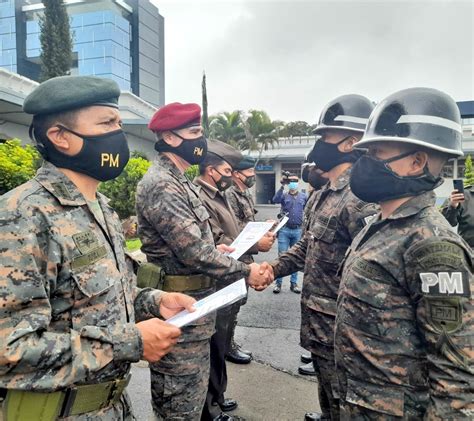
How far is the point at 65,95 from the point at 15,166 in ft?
21.4

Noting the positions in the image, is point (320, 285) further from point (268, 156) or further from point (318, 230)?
point (268, 156)

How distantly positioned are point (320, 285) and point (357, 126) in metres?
1.10

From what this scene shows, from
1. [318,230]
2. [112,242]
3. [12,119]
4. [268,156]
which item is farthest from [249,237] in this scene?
[268,156]

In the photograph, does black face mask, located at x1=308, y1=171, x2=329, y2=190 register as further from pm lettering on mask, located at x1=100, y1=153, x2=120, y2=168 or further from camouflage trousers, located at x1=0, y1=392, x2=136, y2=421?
camouflage trousers, located at x1=0, y1=392, x2=136, y2=421

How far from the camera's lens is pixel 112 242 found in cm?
166

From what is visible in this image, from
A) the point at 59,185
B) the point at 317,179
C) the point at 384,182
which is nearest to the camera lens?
the point at 59,185

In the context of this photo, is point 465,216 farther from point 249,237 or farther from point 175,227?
point 175,227

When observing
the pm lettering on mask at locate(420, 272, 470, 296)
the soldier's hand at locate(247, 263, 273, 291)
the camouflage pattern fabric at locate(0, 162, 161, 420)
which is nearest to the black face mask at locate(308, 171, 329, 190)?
the soldier's hand at locate(247, 263, 273, 291)

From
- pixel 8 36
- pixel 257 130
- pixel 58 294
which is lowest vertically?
pixel 58 294

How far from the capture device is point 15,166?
7.15 metres

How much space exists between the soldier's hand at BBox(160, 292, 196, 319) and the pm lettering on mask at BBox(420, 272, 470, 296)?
101 centimetres

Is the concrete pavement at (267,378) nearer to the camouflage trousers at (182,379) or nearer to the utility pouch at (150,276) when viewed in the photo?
the camouflage trousers at (182,379)

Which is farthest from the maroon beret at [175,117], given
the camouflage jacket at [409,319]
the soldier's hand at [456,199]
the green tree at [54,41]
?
the green tree at [54,41]

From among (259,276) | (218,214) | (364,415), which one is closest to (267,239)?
(218,214)
